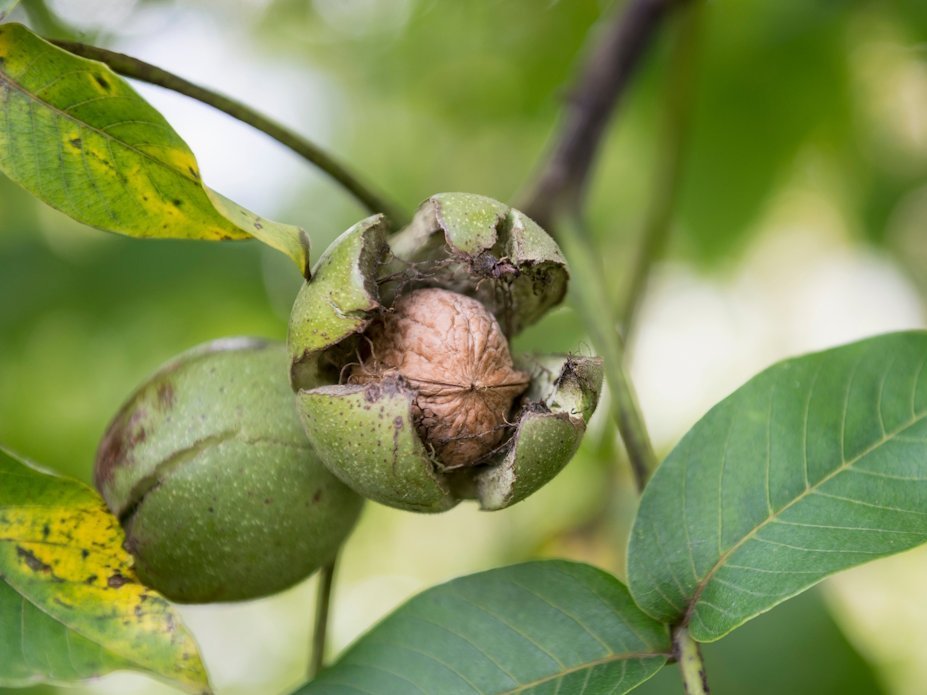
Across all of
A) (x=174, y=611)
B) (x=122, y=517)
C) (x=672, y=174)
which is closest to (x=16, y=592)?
(x=174, y=611)

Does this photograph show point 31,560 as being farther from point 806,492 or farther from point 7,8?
point 806,492

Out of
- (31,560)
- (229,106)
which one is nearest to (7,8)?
(229,106)

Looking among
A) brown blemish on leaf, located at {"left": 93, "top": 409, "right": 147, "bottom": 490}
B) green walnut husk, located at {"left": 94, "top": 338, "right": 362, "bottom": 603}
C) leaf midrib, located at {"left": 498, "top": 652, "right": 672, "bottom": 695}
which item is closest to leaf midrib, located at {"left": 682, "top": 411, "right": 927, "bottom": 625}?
leaf midrib, located at {"left": 498, "top": 652, "right": 672, "bottom": 695}

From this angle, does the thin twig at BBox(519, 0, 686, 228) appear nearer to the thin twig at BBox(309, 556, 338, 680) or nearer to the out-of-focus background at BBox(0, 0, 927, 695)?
the out-of-focus background at BBox(0, 0, 927, 695)

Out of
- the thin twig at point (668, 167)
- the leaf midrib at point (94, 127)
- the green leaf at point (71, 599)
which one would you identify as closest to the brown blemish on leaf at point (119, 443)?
the green leaf at point (71, 599)

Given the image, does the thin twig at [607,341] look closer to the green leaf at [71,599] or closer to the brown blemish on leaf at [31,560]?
the green leaf at [71,599]

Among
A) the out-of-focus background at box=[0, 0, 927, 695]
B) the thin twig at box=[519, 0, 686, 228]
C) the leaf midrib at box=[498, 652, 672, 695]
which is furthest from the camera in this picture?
the out-of-focus background at box=[0, 0, 927, 695]
